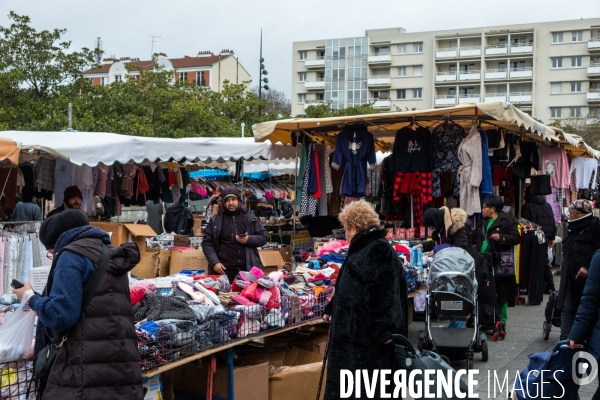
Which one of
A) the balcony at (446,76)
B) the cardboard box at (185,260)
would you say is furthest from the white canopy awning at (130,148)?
the balcony at (446,76)

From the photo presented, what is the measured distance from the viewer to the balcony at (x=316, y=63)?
82375 millimetres

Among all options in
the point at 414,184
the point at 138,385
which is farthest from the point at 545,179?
the point at 138,385

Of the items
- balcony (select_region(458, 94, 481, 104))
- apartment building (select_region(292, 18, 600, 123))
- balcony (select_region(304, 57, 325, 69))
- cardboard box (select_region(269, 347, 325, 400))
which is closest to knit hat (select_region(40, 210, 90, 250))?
cardboard box (select_region(269, 347, 325, 400))

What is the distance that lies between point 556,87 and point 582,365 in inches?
2816

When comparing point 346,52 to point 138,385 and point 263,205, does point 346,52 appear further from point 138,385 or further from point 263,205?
point 138,385

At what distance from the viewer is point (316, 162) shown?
9.98 meters

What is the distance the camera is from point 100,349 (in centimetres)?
366

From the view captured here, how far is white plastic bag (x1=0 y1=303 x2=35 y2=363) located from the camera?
3.91m

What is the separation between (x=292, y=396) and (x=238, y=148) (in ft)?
15.8

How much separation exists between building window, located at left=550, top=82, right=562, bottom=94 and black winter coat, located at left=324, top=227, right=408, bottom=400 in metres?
72.0

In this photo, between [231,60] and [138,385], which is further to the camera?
[231,60]

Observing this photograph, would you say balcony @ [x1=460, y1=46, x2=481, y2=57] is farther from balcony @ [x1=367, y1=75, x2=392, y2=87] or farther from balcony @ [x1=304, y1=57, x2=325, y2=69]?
balcony @ [x1=304, y1=57, x2=325, y2=69]

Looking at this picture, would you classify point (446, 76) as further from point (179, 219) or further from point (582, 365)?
point (582, 365)

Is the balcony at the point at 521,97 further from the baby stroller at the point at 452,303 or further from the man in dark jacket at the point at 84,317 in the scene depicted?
the man in dark jacket at the point at 84,317
